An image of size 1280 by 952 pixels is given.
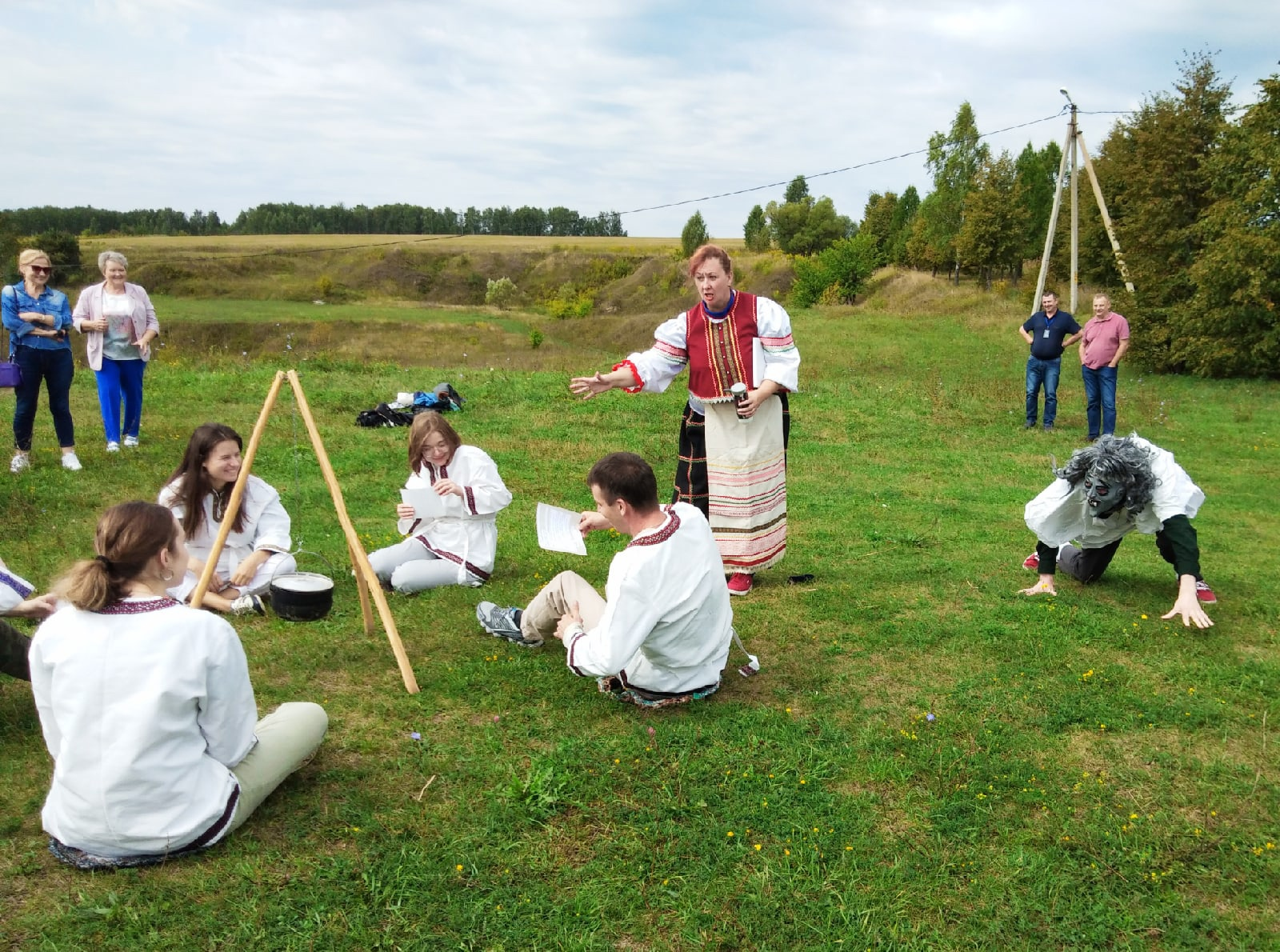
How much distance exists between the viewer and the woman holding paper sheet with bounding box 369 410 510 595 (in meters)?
6.68

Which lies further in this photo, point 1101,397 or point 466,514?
point 1101,397

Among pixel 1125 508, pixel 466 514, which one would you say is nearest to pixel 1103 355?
pixel 1125 508

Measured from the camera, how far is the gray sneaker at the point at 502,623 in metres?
5.65

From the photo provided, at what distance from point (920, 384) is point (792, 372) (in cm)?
1207

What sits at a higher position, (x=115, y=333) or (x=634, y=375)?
(x=115, y=333)

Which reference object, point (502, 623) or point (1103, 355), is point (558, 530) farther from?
point (1103, 355)

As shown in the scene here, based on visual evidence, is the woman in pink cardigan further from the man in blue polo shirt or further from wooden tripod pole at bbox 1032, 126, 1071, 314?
wooden tripod pole at bbox 1032, 126, 1071, 314

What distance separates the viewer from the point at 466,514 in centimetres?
679

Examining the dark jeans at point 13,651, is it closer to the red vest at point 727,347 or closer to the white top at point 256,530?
the white top at point 256,530

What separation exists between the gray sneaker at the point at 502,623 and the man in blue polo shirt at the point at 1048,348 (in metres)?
11.1

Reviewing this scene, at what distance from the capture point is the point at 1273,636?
6090mm

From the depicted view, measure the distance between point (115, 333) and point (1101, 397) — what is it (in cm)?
1278

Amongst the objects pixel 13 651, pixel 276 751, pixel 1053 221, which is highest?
pixel 1053 221

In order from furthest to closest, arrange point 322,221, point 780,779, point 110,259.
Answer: point 322,221 < point 110,259 < point 780,779
